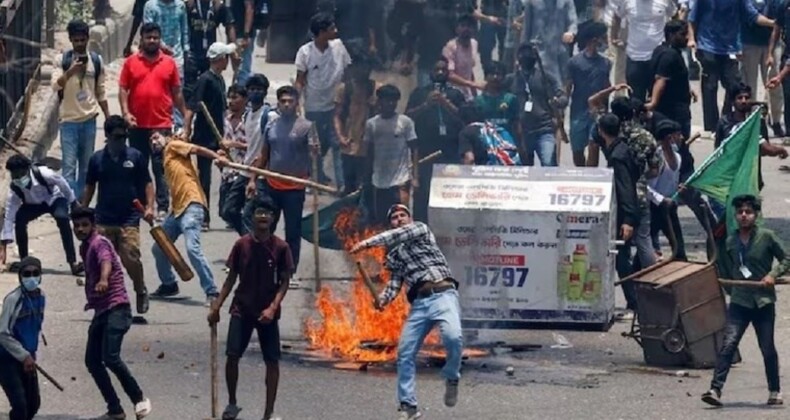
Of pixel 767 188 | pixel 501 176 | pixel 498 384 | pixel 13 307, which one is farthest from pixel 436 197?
pixel 767 188

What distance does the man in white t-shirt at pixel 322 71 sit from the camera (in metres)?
18.8

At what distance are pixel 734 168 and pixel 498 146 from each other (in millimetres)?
2394

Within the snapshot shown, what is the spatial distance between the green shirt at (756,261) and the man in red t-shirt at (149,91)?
6141 mm

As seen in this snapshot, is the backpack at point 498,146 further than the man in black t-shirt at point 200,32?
No

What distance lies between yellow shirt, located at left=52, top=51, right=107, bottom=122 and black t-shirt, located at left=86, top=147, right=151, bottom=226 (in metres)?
2.52

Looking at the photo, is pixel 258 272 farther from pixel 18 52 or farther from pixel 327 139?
pixel 18 52

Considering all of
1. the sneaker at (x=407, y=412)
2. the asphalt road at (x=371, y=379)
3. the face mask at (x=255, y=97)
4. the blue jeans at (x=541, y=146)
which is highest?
the face mask at (x=255, y=97)

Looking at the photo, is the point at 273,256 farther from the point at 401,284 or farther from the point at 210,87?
the point at 210,87

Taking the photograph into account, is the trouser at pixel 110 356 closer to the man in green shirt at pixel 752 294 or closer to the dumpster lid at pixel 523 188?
the dumpster lid at pixel 523 188

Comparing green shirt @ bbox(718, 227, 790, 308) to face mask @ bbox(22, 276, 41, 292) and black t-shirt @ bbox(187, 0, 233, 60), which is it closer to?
face mask @ bbox(22, 276, 41, 292)

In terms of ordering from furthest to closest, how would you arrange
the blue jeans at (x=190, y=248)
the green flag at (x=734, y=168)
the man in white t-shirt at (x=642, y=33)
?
the man in white t-shirt at (x=642, y=33) < the blue jeans at (x=190, y=248) < the green flag at (x=734, y=168)

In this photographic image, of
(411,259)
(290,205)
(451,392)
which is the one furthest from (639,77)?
(451,392)

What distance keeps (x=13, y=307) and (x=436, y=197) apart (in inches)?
145

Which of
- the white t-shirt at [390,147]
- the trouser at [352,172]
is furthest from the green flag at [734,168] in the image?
the trouser at [352,172]
